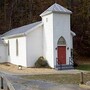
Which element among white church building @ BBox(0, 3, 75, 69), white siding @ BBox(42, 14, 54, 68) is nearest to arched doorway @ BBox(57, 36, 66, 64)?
white church building @ BBox(0, 3, 75, 69)

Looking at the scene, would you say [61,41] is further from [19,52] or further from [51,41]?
[19,52]

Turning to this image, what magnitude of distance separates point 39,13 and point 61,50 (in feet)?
78.2

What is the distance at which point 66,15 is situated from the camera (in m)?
30.4

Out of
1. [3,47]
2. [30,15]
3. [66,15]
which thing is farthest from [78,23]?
[66,15]

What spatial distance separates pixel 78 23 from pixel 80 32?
1651mm

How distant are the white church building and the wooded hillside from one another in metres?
17.7

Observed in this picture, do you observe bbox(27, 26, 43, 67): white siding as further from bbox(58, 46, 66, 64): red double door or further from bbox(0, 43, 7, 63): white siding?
bbox(0, 43, 7, 63): white siding

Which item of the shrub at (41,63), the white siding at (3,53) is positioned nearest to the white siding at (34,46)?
the shrub at (41,63)

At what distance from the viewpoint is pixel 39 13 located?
174ft

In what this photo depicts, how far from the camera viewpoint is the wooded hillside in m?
49.2

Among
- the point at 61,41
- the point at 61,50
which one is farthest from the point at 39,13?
the point at 61,50

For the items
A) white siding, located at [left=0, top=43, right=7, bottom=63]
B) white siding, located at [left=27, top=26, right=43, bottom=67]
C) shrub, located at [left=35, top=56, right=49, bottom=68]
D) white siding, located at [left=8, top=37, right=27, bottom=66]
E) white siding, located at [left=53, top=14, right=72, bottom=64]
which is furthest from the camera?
white siding, located at [left=0, top=43, right=7, bottom=63]

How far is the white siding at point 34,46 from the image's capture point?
Result: 31.0m

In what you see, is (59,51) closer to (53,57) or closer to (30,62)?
(53,57)
